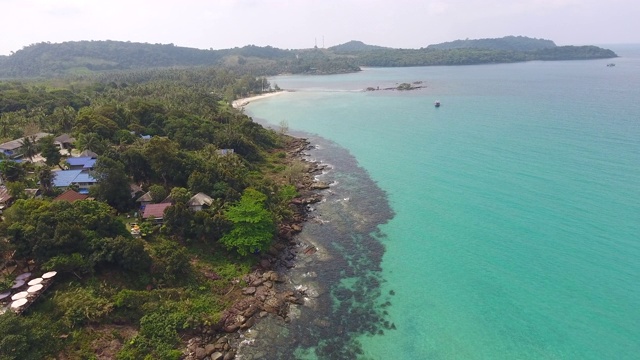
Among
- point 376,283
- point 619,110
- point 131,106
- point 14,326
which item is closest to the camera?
point 14,326

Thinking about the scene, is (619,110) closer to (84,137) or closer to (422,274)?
(422,274)

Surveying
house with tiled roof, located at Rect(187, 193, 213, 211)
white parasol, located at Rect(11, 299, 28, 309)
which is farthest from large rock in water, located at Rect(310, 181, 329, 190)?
white parasol, located at Rect(11, 299, 28, 309)

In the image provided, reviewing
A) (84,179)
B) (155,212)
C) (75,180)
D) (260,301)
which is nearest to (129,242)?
(155,212)

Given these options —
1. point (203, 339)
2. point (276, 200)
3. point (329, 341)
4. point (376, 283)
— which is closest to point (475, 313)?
point (376, 283)

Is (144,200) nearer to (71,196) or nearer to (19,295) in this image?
(71,196)

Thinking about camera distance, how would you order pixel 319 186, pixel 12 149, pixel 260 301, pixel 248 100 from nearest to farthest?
pixel 260 301 → pixel 12 149 → pixel 319 186 → pixel 248 100

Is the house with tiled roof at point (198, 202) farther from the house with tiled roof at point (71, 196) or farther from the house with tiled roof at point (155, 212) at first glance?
the house with tiled roof at point (71, 196)

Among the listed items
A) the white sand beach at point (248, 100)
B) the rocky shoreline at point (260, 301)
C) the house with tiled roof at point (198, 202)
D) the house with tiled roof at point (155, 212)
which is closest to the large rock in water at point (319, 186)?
the rocky shoreline at point (260, 301)
